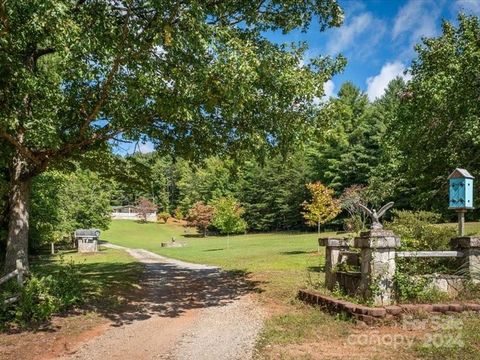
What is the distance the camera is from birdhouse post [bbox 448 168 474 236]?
28.5 ft

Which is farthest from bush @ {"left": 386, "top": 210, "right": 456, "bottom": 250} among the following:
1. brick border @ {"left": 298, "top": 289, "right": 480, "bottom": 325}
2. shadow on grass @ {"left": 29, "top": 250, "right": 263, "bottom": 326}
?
shadow on grass @ {"left": 29, "top": 250, "right": 263, "bottom": 326}

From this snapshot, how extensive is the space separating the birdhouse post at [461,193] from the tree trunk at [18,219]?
999 cm

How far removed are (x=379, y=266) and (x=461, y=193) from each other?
2.76 m

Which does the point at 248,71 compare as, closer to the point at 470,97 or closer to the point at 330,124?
the point at 330,124

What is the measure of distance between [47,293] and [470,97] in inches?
561

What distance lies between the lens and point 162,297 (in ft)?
36.9

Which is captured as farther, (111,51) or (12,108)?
(12,108)

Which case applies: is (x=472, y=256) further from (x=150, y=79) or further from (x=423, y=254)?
(x=150, y=79)

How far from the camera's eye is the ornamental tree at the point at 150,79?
730 centimetres

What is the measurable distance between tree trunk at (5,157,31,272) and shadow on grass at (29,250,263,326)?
6.35 feet

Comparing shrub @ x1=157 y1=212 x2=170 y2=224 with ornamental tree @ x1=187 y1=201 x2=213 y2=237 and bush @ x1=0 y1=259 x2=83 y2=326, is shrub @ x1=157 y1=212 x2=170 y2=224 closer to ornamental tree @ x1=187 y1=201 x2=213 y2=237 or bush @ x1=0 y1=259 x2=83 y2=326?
ornamental tree @ x1=187 y1=201 x2=213 y2=237

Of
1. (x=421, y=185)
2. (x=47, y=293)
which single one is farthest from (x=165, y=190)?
(x=47, y=293)

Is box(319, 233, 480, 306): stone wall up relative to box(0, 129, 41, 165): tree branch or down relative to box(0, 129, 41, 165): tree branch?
down

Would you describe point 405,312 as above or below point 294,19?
below
